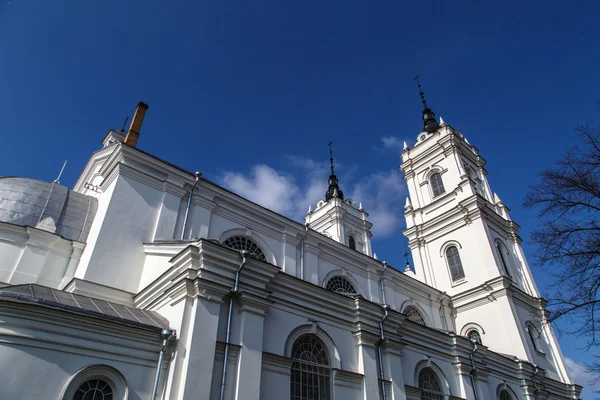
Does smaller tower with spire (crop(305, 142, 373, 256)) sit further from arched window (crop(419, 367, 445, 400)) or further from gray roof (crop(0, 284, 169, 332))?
gray roof (crop(0, 284, 169, 332))

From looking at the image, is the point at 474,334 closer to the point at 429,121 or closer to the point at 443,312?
the point at 443,312

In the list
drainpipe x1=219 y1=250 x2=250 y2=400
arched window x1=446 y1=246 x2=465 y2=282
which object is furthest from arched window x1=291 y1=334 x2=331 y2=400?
arched window x1=446 y1=246 x2=465 y2=282

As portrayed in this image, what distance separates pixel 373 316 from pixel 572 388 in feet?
53.0

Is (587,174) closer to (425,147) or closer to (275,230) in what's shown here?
(275,230)

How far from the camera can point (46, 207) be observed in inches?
535

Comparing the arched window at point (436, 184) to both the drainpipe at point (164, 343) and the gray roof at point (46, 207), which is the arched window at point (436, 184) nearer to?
the gray roof at point (46, 207)

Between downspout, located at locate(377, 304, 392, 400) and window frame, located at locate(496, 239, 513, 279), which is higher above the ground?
window frame, located at locate(496, 239, 513, 279)

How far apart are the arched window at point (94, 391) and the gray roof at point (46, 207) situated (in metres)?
6.60

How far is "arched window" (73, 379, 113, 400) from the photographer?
760 centimetres

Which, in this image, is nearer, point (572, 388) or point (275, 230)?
point (275, 230)

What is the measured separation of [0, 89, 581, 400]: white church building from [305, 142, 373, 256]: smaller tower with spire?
26.1 feet

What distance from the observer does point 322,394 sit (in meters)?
10.4

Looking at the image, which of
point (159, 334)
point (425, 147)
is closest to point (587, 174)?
point (159, 334)

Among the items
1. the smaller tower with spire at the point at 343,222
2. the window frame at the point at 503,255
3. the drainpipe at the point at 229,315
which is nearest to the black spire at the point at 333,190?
the smaller tower with spire at the point at 343,222
